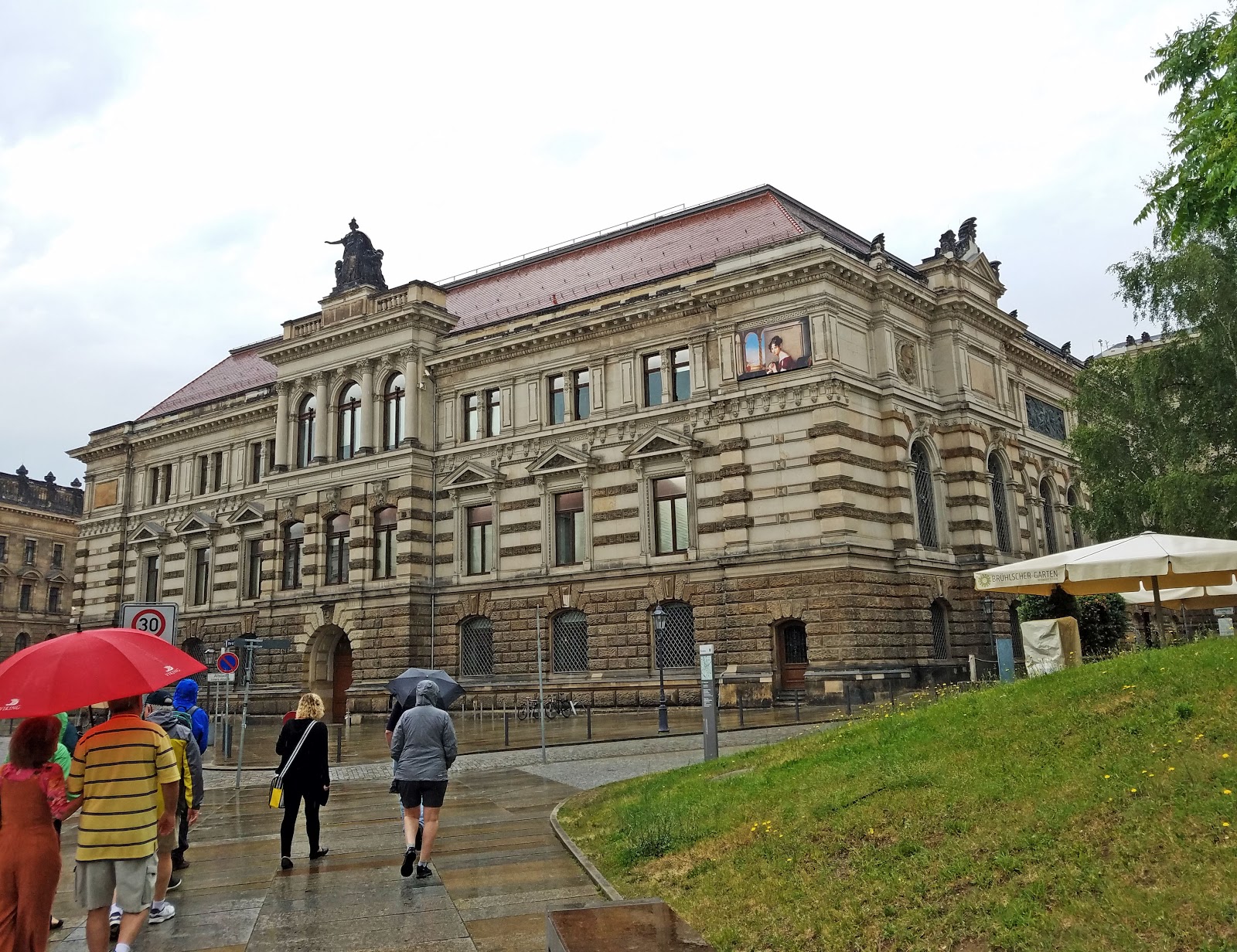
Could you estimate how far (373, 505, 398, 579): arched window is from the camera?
4069 cm

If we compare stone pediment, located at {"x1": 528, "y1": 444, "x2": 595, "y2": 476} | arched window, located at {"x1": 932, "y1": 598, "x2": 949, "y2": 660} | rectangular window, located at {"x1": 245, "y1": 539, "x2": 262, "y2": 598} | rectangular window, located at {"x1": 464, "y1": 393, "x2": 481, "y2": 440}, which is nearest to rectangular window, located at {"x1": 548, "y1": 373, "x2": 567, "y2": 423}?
stone pediment, located at {"x1": 528, "y1": 444, "x2": 595, "y2": 476}

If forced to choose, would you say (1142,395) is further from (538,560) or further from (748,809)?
(748,809)

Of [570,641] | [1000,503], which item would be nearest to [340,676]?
[570,641]

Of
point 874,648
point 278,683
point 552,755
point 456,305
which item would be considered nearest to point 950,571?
point 874,648

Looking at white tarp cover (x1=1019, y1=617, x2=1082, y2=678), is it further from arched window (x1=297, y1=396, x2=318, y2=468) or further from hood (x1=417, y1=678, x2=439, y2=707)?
arched window (x1=297, y1=396, x2=318, y2=468)

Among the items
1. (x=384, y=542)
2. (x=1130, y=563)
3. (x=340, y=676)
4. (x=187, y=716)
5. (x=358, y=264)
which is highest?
(x=358, y=264)

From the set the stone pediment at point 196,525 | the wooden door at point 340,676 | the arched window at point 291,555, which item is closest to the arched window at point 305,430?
the arched window at point 291,555

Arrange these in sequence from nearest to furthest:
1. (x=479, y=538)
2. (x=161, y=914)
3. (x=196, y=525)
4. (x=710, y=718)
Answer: (x=161, y=914)
(x=710, y=718)
(x=479, y=538)
(x=196, y=525)

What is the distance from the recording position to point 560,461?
3725 cm

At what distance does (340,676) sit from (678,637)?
16626 millimetres

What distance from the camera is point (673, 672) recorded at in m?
33.6

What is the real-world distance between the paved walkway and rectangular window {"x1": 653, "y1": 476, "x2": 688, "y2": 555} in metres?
18.6

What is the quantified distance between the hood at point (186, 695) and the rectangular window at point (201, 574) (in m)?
40.2

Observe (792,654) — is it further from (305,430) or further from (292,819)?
(305,430)
